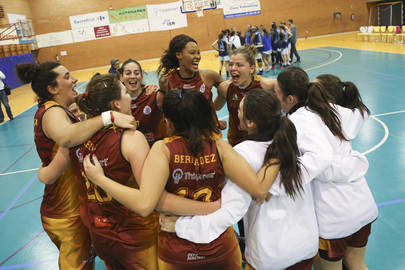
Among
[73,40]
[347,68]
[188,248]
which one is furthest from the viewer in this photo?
[73,40]

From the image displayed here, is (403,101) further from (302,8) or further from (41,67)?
(302,8)

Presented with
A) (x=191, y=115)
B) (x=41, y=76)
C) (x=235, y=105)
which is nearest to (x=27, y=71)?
(x=41, y=76)

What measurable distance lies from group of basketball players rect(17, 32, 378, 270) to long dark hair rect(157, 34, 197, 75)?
71.4 inches

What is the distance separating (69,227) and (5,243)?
2.67m

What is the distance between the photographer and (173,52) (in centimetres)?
423

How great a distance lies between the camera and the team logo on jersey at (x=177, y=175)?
1.87 m

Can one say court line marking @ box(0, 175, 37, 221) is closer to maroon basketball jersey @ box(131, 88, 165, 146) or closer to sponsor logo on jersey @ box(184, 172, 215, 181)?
maroon basketball jersey @ box(131, 88, 165, 146)

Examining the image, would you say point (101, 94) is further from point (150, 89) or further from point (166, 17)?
point (166, 17)

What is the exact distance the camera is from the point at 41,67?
8.31 feet

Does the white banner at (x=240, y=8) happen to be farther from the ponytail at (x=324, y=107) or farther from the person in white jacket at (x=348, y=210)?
the ponytail at (x=324, y=107)

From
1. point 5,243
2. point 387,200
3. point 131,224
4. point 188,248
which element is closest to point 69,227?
point 131,224

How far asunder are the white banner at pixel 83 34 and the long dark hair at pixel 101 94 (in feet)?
87.4

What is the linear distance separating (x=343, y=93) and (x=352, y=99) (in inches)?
3.8

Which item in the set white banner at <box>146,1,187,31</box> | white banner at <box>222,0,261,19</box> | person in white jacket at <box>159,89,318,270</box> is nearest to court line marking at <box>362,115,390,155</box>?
person in white jacket at <box>159,89,318,270</box>
